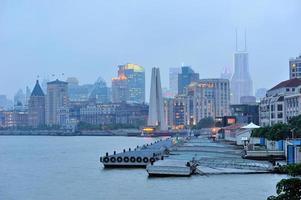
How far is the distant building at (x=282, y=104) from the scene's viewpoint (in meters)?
Answer: 114

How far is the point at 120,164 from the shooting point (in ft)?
220

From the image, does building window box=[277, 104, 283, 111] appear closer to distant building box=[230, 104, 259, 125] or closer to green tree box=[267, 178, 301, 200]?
distant building box=[230, 104, 259, 125]

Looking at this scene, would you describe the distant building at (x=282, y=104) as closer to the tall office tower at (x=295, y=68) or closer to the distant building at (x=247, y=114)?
the distant building at (x=247, y=114)

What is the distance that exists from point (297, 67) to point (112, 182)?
374 ft

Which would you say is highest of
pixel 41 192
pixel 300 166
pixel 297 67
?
pixel 297 67

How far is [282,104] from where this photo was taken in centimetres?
12075

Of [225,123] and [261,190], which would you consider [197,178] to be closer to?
[261,190]

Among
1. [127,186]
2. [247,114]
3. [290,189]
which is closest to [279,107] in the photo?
[247,114]

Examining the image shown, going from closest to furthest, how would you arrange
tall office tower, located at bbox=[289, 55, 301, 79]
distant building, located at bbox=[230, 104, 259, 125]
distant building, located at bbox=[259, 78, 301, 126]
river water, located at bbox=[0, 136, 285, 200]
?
river water, located at bbox=[0, 136, 285, 200] < distant building, located at bbox=[259, 78, 301, 126] < distant building, located at bbox=[230, 104, 259, 125] < tall office tower, located at bbox=[289, 55, 301, 79]

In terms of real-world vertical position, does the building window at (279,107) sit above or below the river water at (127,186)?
above

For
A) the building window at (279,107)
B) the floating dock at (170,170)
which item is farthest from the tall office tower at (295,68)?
the floating dock at (170,170)

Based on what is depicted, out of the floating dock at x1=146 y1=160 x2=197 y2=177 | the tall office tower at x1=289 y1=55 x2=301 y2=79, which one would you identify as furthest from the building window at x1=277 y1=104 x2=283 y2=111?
the floating dock at x1=146 y1=160 x2=197 y2=177

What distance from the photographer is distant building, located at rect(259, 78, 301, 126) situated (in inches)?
4475

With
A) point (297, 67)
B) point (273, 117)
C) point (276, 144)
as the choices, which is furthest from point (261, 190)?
point (297, 67)
